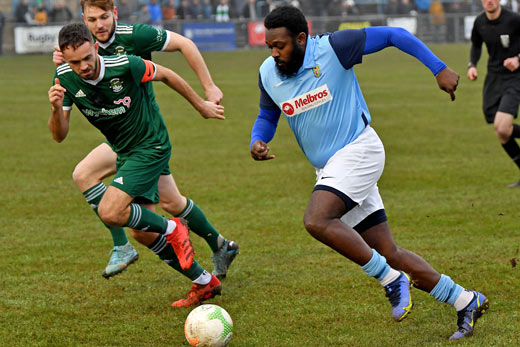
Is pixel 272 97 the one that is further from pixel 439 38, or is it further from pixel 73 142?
pixel 439 38

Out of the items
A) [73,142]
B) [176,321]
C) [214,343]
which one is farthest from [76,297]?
[73,142]

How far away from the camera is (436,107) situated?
18.8 m

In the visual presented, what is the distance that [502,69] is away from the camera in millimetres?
10531

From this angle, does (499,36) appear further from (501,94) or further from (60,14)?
(60,14)

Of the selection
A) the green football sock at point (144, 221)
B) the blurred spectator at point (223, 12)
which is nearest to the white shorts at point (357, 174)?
the green football sock at point (144, 221)

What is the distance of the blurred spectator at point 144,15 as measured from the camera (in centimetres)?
3226

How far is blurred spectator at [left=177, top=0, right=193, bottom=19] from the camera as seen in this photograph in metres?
33.2

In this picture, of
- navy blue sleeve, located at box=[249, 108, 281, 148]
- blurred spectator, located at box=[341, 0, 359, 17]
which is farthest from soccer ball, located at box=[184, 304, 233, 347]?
blurred spectator, located at box=[341, 0, 359, 17]

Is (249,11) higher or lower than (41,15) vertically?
lower

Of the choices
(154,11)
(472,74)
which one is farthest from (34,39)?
(472,74)

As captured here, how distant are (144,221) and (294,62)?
5.34ft

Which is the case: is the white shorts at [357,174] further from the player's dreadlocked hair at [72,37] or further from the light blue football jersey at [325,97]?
the player's dreadlocked hair at [72,37]

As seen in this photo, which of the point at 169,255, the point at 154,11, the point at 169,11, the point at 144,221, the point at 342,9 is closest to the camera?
the point at 144,221

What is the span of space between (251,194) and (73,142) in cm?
582
